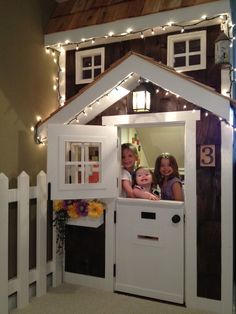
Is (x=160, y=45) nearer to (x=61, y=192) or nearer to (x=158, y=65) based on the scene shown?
(x=158, y=65)

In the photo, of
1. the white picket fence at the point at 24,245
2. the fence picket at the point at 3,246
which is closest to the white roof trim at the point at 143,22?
the white picket fence at the point at 24,245

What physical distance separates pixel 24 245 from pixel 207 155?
1983 mm

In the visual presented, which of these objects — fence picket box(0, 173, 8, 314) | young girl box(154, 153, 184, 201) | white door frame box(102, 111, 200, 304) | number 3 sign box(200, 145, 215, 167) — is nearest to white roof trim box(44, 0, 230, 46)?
white door frame box(102, 111, 200, 304)

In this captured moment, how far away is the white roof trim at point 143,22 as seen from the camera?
9.08 ft

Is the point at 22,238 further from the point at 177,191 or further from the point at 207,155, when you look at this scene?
the point at 207,155

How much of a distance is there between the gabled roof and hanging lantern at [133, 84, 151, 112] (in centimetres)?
10

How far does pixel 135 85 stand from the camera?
314 centimetres

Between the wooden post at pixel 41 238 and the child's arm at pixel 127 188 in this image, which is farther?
the child's arm at pixel 127 188

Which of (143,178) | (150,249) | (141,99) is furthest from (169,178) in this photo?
(141,99)

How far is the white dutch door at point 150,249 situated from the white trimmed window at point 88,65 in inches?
57.3

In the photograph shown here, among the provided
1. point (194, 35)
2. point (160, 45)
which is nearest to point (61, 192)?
point (160, 45)

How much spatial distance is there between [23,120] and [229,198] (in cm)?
219

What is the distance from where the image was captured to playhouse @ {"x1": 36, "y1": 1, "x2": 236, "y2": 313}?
2773mm

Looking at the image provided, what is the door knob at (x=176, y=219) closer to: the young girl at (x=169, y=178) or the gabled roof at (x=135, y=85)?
the young girl at (x=169, y=178)
